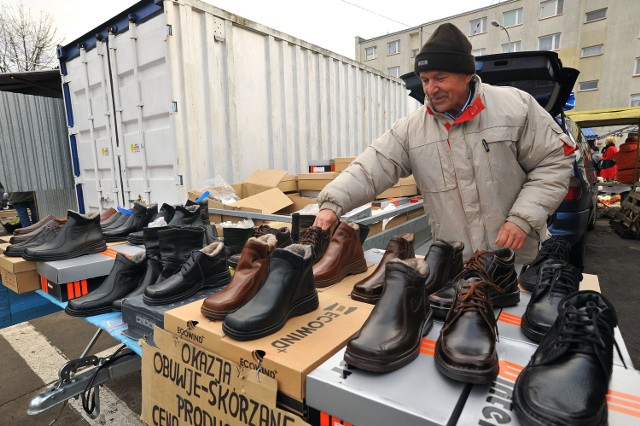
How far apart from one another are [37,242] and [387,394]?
8.34 ft

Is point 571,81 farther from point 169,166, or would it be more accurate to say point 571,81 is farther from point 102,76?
point 102,76

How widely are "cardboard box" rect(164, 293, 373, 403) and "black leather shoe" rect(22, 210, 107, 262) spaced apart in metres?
1.33

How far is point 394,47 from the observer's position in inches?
1191

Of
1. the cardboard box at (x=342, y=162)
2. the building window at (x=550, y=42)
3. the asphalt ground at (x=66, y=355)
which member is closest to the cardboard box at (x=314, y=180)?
the cardboard box at (x=342, y=162)

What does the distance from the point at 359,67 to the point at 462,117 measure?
4782mm

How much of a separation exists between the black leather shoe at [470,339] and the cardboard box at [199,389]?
1.35 feet

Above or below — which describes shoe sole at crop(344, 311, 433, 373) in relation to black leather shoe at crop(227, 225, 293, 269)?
below

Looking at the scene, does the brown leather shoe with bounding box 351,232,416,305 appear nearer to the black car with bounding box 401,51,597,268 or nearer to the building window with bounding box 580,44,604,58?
the black car with bounding box 401,51,597,268

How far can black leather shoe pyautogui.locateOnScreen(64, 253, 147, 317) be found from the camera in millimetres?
1812

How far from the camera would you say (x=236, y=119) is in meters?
4.41

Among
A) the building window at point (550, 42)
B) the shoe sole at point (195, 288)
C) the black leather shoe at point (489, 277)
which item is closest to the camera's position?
the black leather shoe at point (489, 277)

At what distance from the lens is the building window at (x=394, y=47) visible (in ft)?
98.1

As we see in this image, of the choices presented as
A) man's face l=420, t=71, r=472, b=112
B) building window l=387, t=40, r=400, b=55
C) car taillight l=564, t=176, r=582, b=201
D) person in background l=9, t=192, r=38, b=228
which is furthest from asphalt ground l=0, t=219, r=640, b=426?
building window l=387, t=40, r=400, b=55

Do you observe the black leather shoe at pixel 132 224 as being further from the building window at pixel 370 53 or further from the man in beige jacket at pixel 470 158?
the building window at pixel 370 53
